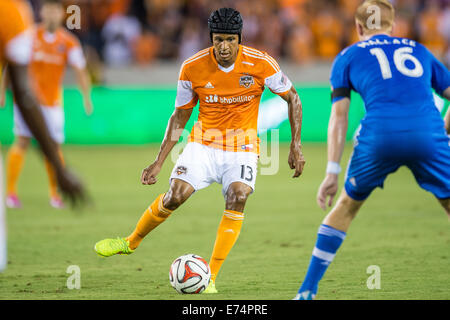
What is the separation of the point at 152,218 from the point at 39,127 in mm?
3171

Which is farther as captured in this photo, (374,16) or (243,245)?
(243,245)

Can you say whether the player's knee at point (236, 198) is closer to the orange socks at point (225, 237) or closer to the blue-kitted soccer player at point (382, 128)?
the orange socks at point (225, 237)

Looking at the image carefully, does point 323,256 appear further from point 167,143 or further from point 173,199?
point 167,143

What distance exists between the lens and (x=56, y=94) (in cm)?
1014

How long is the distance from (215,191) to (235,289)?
21.0ft

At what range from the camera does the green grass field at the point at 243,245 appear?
562 cm

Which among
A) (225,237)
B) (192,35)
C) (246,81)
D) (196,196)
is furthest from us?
(192,35)

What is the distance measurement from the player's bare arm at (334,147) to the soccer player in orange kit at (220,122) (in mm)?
1022

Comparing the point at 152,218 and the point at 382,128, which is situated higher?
the point at 152,218

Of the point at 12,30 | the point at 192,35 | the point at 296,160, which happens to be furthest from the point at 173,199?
the point at 192,35

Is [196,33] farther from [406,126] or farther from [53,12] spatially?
[406,126]

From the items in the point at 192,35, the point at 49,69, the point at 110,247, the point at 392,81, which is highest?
the point at 192,35

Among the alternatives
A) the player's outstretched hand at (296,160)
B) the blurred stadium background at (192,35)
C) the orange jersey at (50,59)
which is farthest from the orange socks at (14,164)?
the blurred stadium background at (192,35)

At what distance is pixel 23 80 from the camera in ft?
9.53
